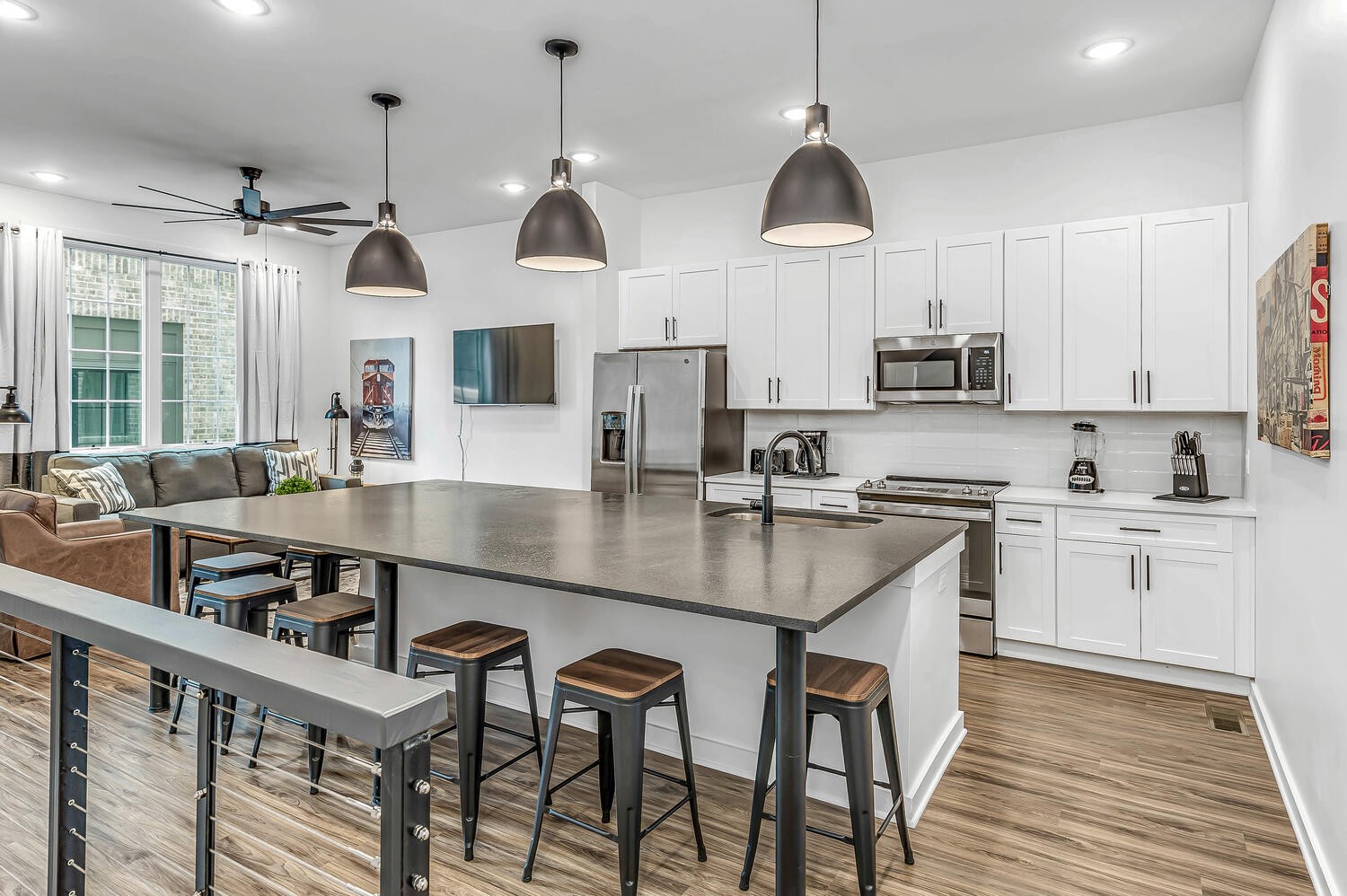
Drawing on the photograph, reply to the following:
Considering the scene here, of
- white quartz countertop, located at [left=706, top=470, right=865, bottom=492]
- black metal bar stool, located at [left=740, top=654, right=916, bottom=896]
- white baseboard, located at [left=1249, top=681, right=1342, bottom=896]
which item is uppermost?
white quartz countertop, located at [left=706, top=470, right=865, bottom=492]

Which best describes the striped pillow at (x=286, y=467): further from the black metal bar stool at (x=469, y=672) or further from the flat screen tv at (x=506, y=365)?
the black metal bar stool at (x=469, y=672)

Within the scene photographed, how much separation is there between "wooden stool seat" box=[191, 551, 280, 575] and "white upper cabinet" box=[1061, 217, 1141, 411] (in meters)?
4.03

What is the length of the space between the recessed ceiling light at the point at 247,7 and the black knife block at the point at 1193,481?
15.2 ft

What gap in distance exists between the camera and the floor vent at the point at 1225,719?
3240 mm

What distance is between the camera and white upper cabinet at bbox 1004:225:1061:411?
4.17 metres

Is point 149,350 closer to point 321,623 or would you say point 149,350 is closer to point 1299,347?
point 321,623

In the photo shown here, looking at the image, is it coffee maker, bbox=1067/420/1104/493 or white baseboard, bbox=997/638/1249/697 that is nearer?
white baseboard, bbox=997/638/1249/697

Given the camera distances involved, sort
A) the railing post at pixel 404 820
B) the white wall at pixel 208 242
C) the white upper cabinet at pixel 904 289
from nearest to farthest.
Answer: the railing post at pixel 404 820
the white upper cabinet at pixel 904 289
the white wall at pixel 208 242

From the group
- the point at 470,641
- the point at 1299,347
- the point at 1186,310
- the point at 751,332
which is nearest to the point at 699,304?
the point at 751,332

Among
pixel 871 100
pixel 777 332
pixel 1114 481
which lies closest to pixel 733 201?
pixel 777 332

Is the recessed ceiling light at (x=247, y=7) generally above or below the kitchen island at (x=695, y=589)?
above

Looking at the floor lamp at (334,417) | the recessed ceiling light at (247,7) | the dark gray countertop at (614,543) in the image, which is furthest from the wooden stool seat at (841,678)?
the floor lamp at (334,417)

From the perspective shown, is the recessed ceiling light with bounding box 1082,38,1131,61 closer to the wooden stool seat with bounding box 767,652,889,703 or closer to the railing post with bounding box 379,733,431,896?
the wooden stool seat with bounding box 767,652,889,703

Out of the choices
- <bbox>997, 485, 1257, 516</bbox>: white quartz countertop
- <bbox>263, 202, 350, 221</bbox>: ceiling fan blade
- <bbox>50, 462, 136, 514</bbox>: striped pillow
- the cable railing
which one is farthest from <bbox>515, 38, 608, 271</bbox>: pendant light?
<bbox>50, 462, 136, 514</bbox>: striped pillow
